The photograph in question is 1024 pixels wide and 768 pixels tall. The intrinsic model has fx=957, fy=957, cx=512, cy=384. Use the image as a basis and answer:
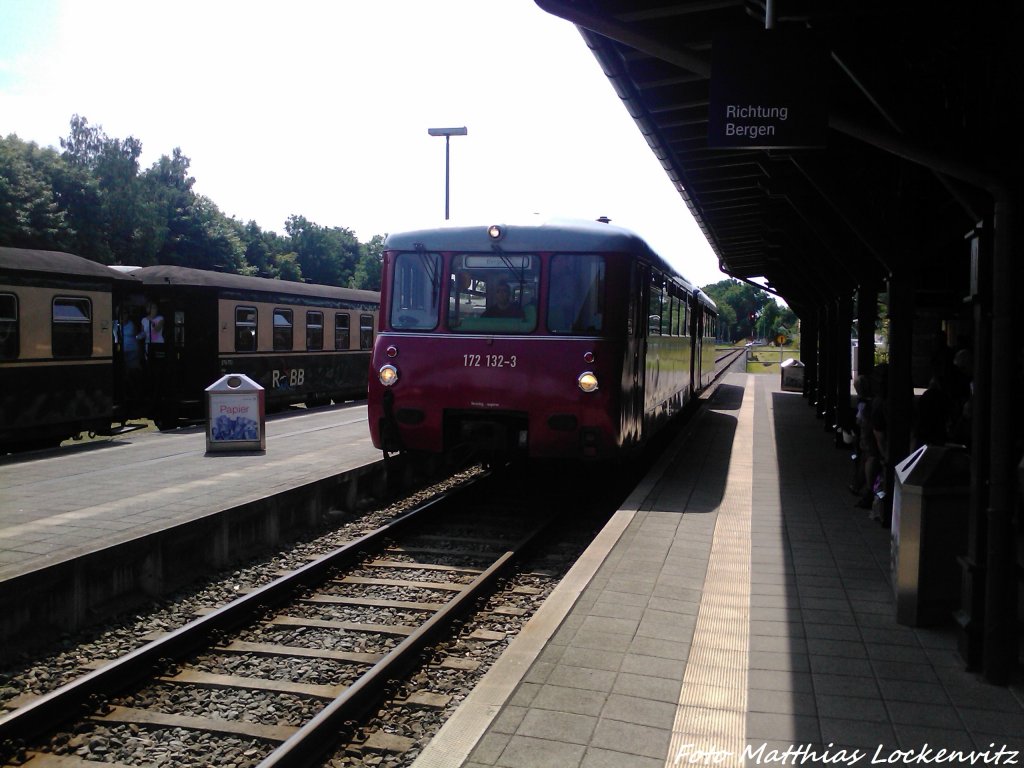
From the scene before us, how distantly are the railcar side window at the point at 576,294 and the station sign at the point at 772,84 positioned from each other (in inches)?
164

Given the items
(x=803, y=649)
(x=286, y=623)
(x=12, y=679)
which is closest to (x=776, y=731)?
(x=803, y=649)

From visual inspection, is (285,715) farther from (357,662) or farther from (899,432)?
(899,432)

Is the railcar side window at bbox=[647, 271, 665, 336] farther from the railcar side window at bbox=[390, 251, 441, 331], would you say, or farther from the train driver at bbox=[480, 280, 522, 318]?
the railcar side window at bbox=[390, 251, 441, 331]

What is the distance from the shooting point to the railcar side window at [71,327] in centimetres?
1334

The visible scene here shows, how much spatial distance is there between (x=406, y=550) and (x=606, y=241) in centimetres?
368

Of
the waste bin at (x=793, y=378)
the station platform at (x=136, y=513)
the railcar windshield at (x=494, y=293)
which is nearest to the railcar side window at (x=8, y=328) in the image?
the station platform at (x=136, y=513)

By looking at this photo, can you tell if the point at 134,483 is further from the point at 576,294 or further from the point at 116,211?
the point at 116,211

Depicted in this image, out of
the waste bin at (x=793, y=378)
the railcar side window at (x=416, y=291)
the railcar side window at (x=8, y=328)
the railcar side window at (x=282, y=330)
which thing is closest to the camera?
the railcar side window at (x=416, y=291)

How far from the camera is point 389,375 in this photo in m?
9.85

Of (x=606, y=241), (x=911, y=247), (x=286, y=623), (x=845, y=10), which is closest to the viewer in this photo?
(x=845, y=10)

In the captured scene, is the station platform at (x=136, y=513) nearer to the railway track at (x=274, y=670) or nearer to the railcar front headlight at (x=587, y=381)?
the railway track at (x=274, y=670)

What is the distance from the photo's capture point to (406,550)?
8953 millimetres

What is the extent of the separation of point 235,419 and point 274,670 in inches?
284

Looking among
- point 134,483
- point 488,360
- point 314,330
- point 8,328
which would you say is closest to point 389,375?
point 488,360
